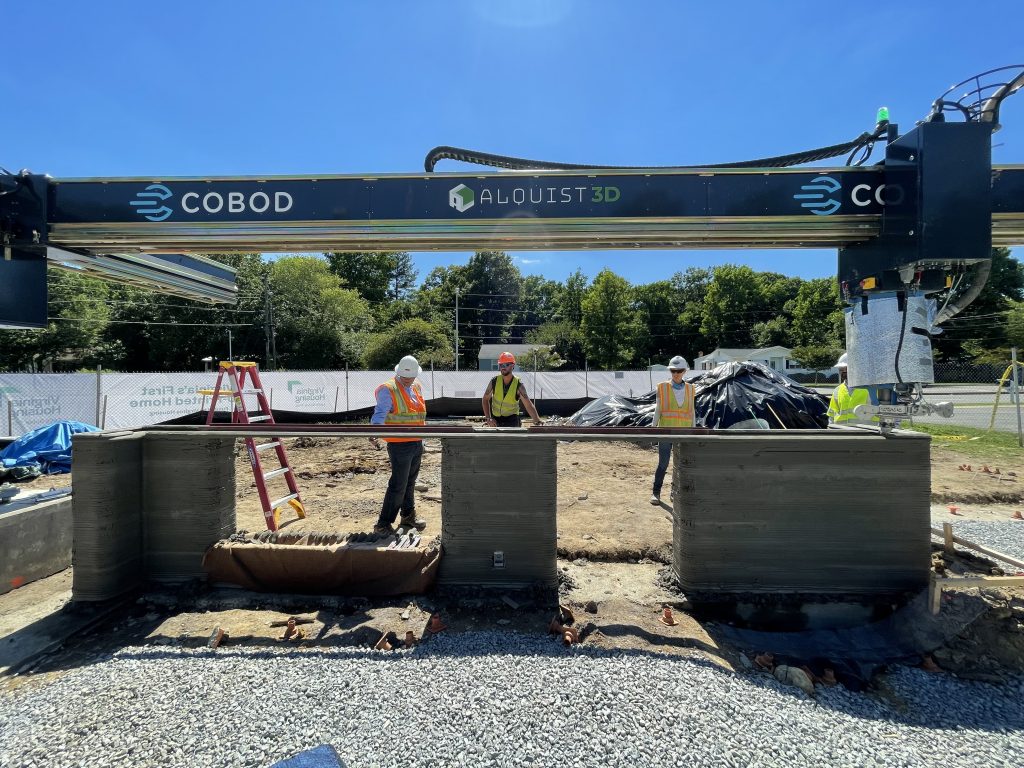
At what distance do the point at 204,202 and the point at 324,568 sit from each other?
9.09ft

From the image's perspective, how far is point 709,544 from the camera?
3.85m

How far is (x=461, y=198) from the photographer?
356 centimetres

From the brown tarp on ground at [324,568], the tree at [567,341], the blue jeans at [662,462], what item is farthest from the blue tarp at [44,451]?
the tree at [567,341]

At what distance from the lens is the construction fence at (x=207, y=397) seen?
10.8m

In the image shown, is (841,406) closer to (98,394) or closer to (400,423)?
(400,423)

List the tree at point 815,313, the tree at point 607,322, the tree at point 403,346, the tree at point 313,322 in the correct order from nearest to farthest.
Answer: the tree at point 403,346, the tree at point 313,322, the tree at point 607,322, the tree at point 815,313

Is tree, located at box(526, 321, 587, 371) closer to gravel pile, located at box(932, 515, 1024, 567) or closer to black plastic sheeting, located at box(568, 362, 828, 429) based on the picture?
black plastic sheeting, located at box(568, 362, 828, 429)

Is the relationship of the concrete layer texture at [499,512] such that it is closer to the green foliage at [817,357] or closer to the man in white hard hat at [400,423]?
the man in white hard hat at [400,423]

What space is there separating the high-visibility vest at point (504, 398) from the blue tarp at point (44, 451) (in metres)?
7.27

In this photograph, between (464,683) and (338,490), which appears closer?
(464,683)

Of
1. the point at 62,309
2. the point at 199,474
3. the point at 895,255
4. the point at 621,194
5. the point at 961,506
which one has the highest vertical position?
the point at 62,309

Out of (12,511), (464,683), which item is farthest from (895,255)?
(12,511)

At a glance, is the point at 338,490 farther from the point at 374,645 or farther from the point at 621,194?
the point at 621,194

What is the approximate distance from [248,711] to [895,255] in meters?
4.53
